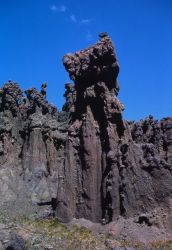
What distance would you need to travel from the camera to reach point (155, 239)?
36.6 metres

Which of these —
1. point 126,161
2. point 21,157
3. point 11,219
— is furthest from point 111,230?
point 21,157

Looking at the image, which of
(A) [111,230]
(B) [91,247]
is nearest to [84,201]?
(A) [111,230]

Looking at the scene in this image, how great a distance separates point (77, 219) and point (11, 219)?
23.6 ft

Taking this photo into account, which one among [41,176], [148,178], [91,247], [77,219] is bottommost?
[91,247]

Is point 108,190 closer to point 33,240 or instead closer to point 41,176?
point 33,240

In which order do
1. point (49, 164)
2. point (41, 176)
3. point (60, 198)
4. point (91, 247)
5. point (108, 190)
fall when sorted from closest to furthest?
point (91, 247)
point (108, 190)
point (60, 198)
point (41, 176)
point (49, 164)

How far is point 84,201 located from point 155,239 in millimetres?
9444

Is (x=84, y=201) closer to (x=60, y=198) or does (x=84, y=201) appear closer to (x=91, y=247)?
(x=60, y=198)

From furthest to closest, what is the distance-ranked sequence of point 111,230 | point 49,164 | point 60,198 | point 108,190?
point 49,164 < point 60,198 < point 108,190 < point 111,230

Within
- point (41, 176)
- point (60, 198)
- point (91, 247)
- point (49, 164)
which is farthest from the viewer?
point (49, 164)

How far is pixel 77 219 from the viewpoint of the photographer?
4291cm

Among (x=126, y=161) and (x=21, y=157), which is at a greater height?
(x=21, y=157)

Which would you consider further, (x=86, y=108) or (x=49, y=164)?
(x=49, y=164)

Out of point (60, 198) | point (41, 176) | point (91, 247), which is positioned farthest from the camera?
point (41, 176)
